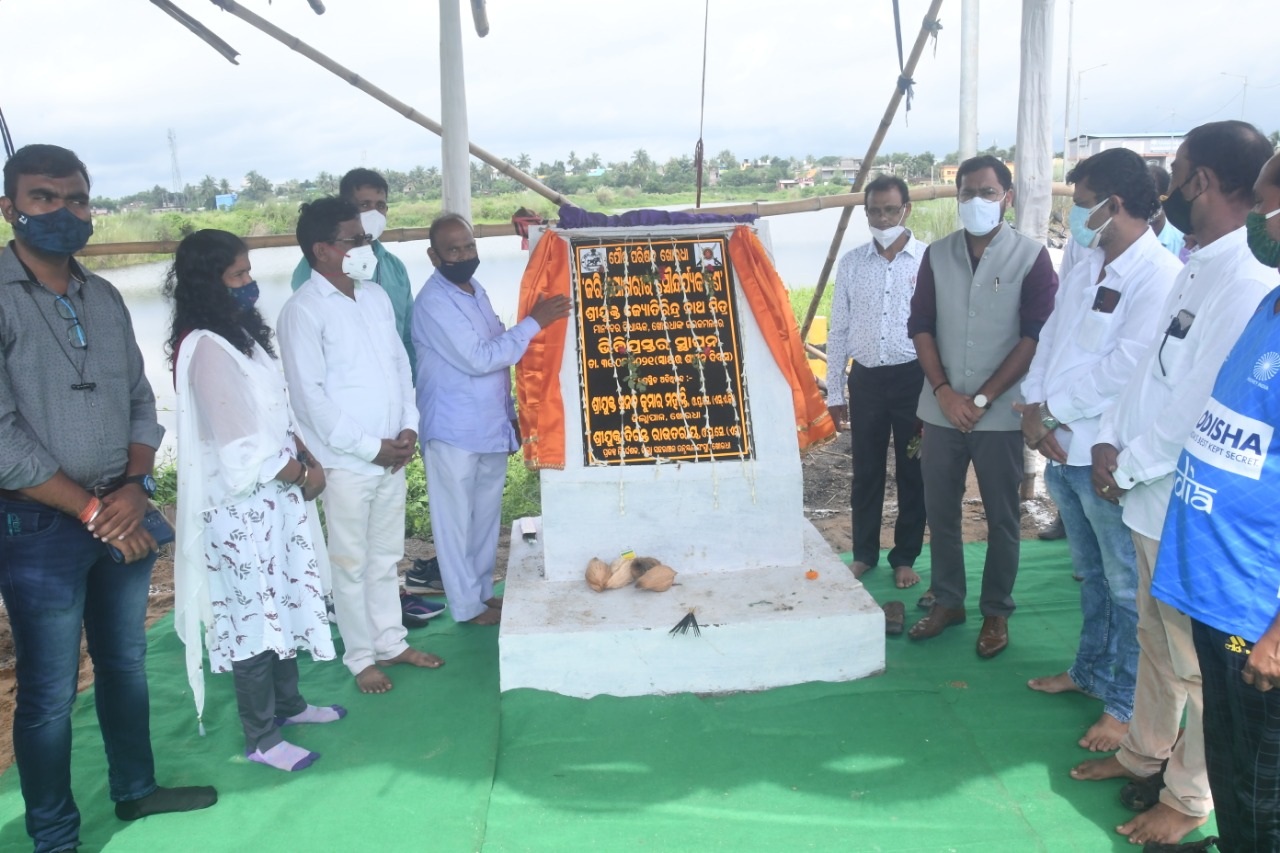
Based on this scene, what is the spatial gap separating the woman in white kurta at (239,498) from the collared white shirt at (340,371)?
0.23 m

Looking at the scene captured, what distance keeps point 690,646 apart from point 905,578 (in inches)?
61.8

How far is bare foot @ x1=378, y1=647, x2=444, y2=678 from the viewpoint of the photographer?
3.94 m

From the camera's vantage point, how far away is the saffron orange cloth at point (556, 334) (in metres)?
3.88

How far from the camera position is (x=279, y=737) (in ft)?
10.8

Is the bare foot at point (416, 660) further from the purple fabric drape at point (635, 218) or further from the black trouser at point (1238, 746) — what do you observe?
the black trouser at point (1238, 746)

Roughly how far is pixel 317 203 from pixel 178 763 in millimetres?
2051

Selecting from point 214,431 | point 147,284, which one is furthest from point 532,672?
point 147,284

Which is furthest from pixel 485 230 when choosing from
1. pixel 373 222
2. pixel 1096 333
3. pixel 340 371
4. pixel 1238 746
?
pixel 1238 746

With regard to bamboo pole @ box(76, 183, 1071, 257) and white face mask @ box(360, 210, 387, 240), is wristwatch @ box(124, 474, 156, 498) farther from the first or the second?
bamboo pole @ box(76, 183, 1071, 257)

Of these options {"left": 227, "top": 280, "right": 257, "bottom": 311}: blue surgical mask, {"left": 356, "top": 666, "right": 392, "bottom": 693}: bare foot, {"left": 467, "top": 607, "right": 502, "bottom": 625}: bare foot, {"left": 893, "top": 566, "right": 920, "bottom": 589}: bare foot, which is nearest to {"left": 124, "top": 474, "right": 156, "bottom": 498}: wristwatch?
{"left": 227, "top": 280, "right": 257, "bottom": 311}: blue surgical mask

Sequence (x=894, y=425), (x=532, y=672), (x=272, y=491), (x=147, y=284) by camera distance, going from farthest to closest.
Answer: (x=147, y=284)
(x=894, y=425)
(x=532, y=672)
(x=272, y=491)

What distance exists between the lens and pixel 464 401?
402cm

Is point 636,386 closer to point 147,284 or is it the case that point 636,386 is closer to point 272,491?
point 272,491

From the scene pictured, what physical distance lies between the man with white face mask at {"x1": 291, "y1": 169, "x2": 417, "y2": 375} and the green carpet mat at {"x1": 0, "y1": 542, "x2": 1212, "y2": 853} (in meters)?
1.60
